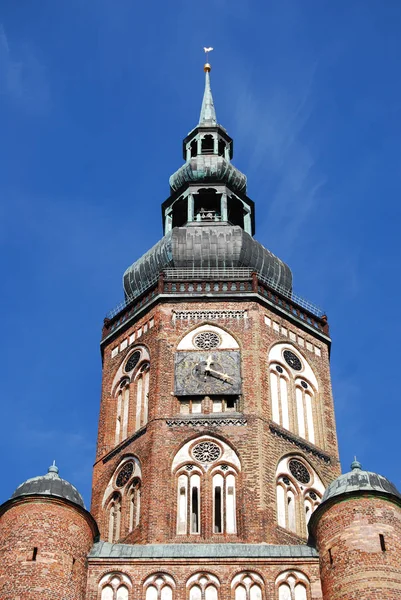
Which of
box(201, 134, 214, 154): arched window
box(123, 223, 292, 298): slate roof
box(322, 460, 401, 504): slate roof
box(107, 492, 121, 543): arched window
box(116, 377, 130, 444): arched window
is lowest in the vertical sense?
box(322, 460, 401, 504): slate roof

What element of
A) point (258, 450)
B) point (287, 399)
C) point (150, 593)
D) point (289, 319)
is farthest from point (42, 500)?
point (289, 319)

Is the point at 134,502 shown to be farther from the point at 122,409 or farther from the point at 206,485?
the point at 122,409

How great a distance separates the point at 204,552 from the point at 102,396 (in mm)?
9238

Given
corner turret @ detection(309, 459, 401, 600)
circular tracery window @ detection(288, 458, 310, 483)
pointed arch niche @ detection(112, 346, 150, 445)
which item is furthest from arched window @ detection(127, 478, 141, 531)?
corner turret @ detection(309, 459, 401, 600)

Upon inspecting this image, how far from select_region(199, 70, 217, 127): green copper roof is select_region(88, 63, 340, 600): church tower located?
7.40 meters

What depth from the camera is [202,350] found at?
131ft

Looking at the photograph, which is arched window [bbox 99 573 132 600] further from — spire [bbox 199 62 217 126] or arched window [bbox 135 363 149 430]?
spire [bbox 199 62 217 126]

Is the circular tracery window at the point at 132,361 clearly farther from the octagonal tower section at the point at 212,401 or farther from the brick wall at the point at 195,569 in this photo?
the brick wall at the point at 195,569

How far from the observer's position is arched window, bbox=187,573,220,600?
31938 millimetres

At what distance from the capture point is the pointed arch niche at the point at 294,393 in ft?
129

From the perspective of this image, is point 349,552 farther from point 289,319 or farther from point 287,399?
point 289,319

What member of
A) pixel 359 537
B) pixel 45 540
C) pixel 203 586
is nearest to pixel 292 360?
pixel 359 537

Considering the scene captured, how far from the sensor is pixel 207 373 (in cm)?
3922

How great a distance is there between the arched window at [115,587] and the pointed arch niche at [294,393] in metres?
8.30
